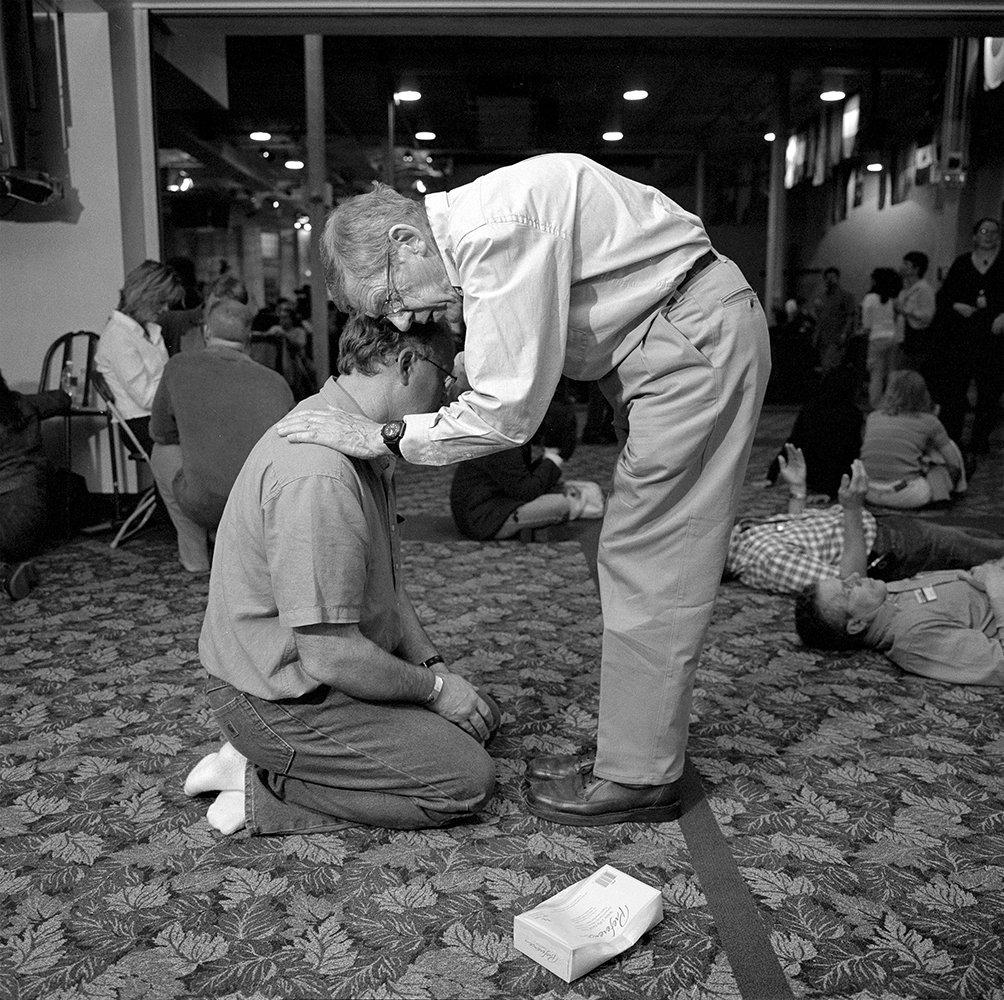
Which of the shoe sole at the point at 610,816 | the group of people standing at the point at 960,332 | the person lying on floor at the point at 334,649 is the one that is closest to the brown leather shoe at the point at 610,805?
the shoe sole at the point at 610,816

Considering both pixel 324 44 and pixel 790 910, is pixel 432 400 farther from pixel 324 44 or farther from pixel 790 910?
pixel 324 44

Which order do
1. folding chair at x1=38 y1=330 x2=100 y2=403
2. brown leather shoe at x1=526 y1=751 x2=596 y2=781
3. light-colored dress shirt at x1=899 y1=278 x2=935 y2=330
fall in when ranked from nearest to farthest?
1. brown leather shoe at x1=526 y1=751 x2=596 y2=781
2. folding chair at x1=38 y1=330 x2=100 y2=403
3. light-colored dress shirt at x1=899 y1=278 x2=935 y2=330

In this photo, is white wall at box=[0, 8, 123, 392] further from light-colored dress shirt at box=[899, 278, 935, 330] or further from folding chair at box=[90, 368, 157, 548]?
light-colored dress shirt at box=[899, 278, 935, 330]

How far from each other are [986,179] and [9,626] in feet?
22.9

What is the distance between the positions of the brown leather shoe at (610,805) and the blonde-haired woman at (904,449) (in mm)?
3481

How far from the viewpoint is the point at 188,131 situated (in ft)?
22.1

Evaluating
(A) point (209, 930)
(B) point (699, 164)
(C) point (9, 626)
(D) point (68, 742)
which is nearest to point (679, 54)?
(B) point (699, 164)

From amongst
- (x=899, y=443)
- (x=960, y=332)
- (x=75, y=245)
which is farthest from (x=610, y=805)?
(x=960, y=332)

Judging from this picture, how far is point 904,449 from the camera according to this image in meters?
5.09

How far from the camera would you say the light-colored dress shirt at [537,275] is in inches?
62.9

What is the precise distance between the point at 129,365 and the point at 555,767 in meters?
3.17

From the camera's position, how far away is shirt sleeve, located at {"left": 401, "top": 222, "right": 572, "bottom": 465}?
1.59 meters

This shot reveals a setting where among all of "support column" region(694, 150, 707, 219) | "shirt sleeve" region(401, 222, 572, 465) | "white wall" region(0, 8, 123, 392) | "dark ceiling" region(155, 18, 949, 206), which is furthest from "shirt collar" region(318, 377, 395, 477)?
"support column" region(694, 150, 707, 219)

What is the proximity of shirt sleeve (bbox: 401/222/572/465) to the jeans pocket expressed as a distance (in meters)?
0.63
